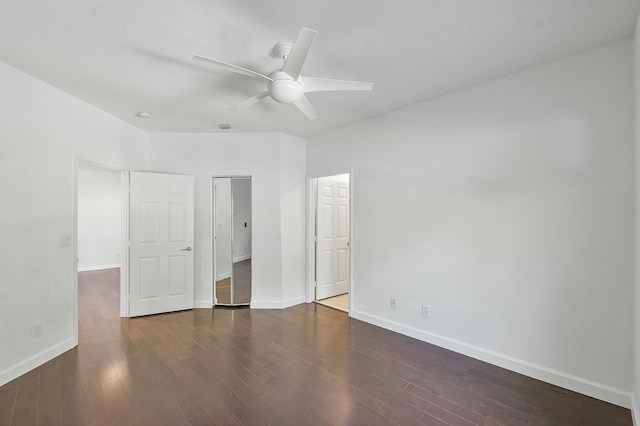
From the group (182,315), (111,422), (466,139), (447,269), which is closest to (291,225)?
(182,315)

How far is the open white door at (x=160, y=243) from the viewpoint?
12.6ft

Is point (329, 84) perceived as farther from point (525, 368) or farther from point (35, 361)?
point (35, 361)

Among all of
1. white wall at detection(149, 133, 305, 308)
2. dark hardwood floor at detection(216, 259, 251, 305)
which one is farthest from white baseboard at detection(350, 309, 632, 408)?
dark hardwood floor at detection(216, 259, 251, 305)

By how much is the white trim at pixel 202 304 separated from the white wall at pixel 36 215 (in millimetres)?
1466

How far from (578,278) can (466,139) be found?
149 centimetres

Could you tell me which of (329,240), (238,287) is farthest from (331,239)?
(238,287)

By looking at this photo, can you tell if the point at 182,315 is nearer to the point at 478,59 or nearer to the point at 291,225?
the point at 291,225

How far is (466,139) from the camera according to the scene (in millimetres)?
2816

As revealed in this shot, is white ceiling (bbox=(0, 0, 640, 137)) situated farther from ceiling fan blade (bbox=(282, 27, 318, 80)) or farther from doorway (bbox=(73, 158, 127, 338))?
doorway (bbox=(73, 158, 127, 338))

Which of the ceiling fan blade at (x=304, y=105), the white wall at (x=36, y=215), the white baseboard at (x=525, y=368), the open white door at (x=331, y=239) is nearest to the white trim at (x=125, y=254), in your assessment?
the white wall at (x=36, y=215)

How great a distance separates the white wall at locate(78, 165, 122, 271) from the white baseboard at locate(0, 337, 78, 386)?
5071 millimetres

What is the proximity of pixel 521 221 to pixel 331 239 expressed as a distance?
9.09 feet

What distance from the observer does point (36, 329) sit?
2.60 m

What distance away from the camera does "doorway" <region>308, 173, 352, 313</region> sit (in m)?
4.51
